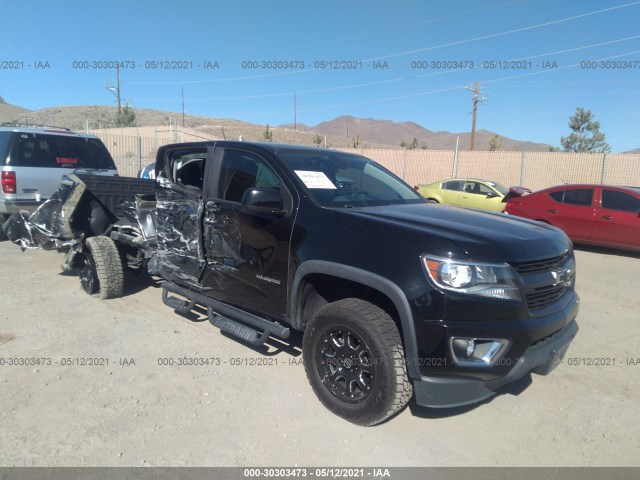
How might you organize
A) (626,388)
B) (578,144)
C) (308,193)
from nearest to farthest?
1. (308,193)
2. (626,388)
3. (578,144)

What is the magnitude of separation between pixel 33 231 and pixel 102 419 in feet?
14.1

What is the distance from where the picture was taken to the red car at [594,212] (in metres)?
9.12

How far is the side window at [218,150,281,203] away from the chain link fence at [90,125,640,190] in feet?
56.0

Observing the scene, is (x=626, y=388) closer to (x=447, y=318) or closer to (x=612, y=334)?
(x=612, y=334)

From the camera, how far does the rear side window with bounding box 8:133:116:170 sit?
25.2 ft

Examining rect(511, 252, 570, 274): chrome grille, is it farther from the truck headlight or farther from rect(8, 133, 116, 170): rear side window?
rect(8, 133, 116, 170): rear side window

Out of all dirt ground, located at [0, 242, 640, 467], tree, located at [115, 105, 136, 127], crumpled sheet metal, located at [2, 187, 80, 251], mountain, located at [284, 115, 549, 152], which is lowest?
dirt ground, located at [0, 242, 640, 467]

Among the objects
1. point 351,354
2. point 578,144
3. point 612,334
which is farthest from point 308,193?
point 578,144

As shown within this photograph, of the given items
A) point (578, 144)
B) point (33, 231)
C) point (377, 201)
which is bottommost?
point (33, 231)

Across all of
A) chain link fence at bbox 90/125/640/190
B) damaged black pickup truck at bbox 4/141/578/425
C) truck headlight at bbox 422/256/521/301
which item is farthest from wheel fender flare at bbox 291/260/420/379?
chain link fence at bbox 90/125/640/190

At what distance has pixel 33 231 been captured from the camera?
6383mm

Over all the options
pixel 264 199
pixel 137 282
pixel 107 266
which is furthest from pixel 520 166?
pixel 264 199

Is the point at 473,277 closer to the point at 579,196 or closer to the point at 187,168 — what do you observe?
the point at 187,168

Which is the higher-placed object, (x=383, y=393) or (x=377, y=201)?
(x=377, y=201)
